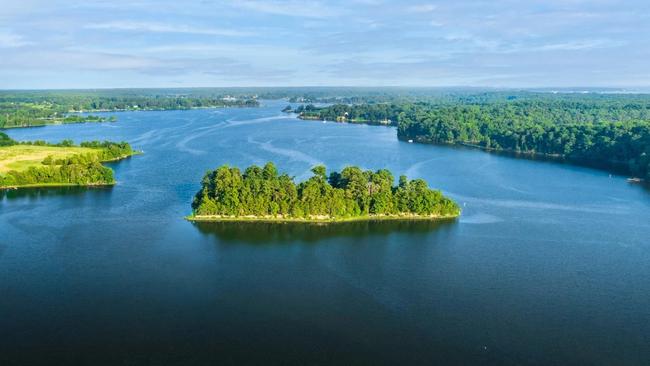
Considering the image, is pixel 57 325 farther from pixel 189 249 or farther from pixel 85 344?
pixel 189 249

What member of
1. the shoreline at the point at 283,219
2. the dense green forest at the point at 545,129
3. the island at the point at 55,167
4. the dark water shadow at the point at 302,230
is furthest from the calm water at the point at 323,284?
the dense green forest at the point at 545,129

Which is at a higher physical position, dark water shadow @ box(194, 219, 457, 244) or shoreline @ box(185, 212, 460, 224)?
shoreline @ box(185, 212, 460, 224)

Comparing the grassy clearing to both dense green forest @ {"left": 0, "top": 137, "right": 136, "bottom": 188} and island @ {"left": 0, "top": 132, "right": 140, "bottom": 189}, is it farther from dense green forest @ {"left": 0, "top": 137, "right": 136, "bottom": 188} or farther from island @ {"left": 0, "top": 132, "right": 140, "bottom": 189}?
dense green forest @ {"left": 0, "top": 137, "right": 136, "bottom": 188}

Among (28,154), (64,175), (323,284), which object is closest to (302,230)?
(323,284)

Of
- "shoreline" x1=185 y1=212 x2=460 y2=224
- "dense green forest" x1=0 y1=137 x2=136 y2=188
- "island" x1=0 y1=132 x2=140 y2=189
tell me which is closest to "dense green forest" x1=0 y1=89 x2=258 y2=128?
"island" x1=0 y1=132 x2=140 y2=189

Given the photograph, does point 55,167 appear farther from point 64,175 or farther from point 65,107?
point 65,107
